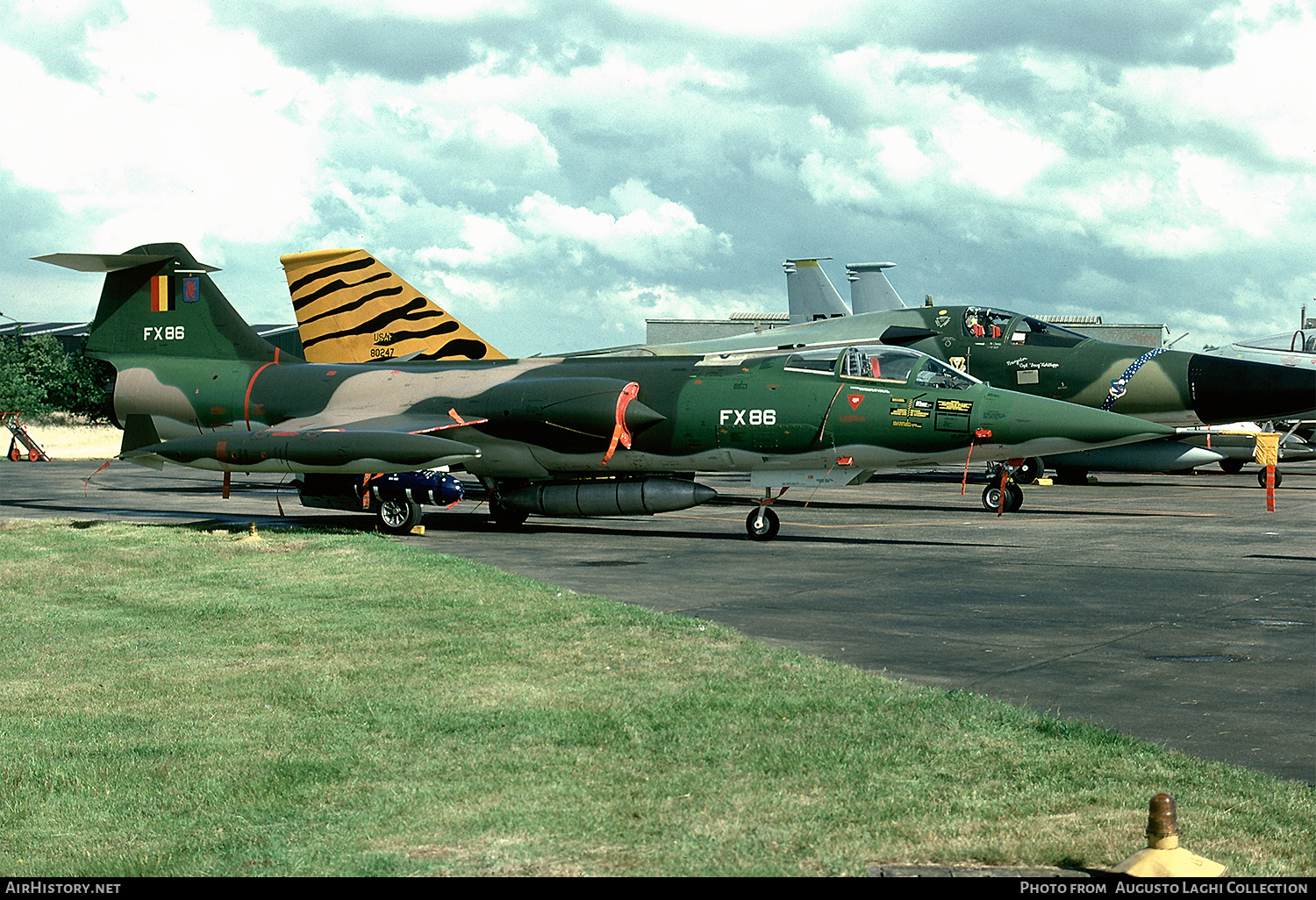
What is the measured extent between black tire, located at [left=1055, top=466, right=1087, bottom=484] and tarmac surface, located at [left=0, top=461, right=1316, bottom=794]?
9.28 ft

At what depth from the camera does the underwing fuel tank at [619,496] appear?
1973 centimetres

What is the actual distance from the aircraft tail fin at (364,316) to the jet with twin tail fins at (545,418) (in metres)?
1.63

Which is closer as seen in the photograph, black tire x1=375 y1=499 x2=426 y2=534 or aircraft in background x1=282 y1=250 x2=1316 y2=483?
black tire x1=375 y1=499 x2=426 y2=534

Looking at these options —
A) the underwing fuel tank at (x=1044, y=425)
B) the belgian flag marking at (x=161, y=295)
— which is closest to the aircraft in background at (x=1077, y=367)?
the belgian flag marking at (x=161, y=295)

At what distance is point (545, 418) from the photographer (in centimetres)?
2059

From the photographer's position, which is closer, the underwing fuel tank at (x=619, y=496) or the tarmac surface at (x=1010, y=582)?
the tarmac surface at (x=1010, y=582)

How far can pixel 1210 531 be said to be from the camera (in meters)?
20.2

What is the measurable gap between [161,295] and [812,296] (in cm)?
3080

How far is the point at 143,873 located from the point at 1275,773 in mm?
5553

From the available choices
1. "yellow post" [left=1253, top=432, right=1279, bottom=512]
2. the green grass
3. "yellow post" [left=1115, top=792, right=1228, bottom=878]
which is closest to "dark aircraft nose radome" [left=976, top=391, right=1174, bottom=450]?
"yellow post" [left=1253, top=432, right=1279, bottom=512]

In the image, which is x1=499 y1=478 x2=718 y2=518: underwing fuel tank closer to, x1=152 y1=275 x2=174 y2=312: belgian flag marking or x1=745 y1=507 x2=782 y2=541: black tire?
x1=745 y1=507 x2=782 y2=541: black tire

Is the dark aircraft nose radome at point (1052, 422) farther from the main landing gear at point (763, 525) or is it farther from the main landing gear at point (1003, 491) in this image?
the main landing gear at point (1003, 491)

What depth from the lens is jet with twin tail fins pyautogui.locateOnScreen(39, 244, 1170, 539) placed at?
18.8m

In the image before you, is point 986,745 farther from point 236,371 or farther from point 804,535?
point 236,371
